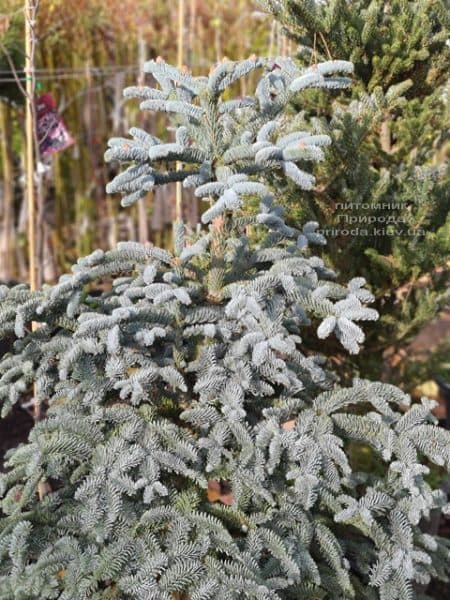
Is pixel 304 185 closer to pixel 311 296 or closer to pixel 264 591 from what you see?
pixel 311 296

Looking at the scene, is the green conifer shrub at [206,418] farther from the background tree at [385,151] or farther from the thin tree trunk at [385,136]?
the thin tree trunk at [385,136]

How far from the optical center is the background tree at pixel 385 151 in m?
1.93

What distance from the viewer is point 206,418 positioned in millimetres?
1496

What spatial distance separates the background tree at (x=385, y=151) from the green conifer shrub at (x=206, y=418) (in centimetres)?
41

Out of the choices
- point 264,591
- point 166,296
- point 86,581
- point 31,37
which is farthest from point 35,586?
point 31,37

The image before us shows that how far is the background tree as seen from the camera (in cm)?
193

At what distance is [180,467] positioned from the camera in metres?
1.41

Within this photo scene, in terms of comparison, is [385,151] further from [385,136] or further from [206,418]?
[206,418]

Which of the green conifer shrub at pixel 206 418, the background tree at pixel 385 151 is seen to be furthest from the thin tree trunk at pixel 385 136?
the green conifer shrub at pixel 206 418

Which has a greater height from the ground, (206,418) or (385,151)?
(385,151)

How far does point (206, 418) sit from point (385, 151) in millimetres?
1264

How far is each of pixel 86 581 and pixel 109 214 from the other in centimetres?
356

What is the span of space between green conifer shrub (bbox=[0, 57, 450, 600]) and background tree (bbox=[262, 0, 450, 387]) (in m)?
0.41

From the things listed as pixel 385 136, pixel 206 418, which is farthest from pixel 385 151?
pixel 206 418
